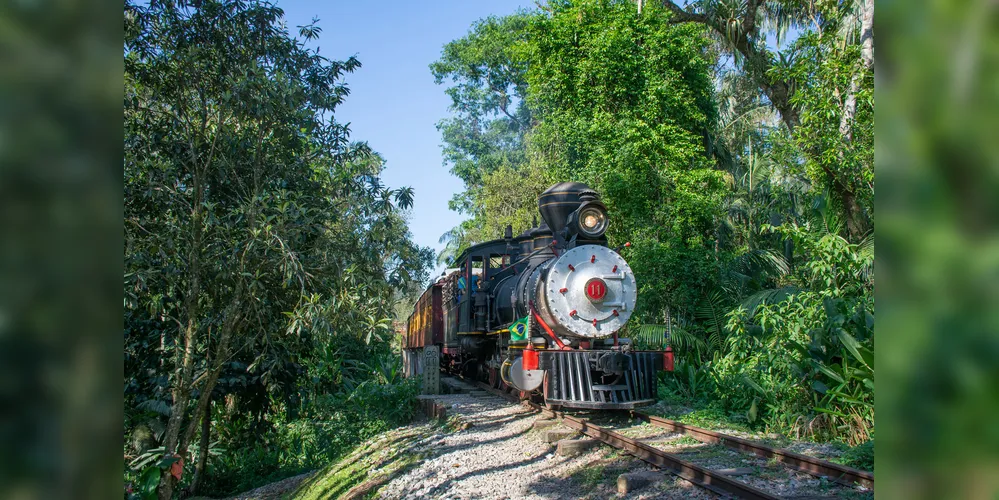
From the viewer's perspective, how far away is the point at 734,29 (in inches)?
787

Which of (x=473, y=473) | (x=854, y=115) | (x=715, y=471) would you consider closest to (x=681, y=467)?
(x=715, y=471)

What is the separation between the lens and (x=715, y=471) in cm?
659

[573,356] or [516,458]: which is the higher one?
[573,356]

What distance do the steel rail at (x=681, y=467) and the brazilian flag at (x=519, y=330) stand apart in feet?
5.11

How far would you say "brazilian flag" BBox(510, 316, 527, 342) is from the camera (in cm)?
1047

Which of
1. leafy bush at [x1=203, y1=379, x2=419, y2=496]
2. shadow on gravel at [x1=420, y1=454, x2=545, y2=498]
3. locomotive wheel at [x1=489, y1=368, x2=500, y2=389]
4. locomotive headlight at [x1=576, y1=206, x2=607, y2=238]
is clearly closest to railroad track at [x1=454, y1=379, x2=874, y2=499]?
shadow on gravel at [x1=420, y1=454, x2=545, y2=498]

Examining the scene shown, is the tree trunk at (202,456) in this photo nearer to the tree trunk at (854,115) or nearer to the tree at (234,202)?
the tree at (234,202)

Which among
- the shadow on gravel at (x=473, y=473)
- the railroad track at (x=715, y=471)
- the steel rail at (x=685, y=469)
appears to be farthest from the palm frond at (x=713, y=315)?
the shadow on gravel at (x=473, y=473)

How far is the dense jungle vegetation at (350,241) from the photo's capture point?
25.4 feet

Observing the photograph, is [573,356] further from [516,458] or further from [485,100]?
[485,100]

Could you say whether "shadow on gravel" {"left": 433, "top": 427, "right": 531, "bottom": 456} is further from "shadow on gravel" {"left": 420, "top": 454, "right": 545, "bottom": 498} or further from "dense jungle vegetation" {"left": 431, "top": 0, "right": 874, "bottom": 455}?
"dense jungle vegetation" {"left": 431, "top": 0, "right": 874, "bottom": 455}
